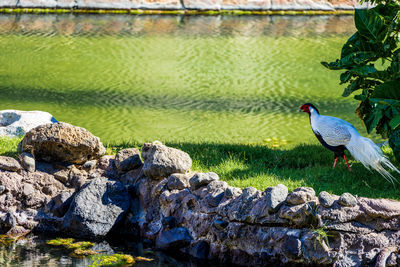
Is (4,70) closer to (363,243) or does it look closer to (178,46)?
(178,46)

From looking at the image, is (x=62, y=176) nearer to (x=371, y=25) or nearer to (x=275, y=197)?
(x=275, y=197)

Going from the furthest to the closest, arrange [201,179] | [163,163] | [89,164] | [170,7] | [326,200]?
[170,7] → [89,164] → [163,163] → [201,179] → [326,200]

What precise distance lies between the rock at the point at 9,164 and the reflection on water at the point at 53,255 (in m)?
0.67

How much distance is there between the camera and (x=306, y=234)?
4.85 metres

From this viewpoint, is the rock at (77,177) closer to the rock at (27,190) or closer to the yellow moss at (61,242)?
the rock at (27,190)

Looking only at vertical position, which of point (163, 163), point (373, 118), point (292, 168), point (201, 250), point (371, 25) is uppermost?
point (371, 25)

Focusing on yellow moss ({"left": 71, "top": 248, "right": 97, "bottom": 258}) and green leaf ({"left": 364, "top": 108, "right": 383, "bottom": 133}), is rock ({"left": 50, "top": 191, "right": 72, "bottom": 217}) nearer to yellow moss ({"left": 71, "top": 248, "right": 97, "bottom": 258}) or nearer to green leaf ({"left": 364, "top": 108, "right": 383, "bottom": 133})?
yellow moss ({"left": 71, "top": 248, "right": 97, "bottom": 258})

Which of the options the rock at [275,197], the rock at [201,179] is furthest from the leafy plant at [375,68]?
the rock at [201,179]

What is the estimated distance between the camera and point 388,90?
5.80m

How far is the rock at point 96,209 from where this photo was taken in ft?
18.7

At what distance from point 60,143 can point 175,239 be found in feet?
4.56

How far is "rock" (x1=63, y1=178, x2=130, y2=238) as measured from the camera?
5711mm

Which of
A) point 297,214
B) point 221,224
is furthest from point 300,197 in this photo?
point 221,224

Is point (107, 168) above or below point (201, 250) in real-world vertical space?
above
